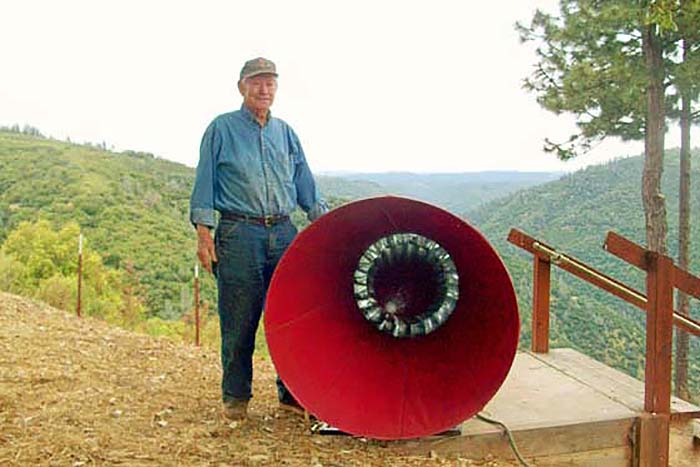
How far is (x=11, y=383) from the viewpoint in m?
4.41

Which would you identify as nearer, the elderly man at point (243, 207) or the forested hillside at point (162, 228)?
the elderly man at point (243, 207)

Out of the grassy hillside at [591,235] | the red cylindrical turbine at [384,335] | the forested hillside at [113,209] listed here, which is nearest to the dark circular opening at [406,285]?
the red cylindrical turbine at [384,335]

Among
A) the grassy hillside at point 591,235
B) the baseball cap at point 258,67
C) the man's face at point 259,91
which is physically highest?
the baseball cap at point 258,67

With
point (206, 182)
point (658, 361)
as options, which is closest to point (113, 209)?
point (206, 182)

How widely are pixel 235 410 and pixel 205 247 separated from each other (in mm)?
804

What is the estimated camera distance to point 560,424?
12.1 feet

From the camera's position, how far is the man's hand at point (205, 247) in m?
3.59

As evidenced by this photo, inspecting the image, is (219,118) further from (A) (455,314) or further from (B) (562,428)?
(B) (562,428)

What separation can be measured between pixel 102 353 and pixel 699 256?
70.0ft

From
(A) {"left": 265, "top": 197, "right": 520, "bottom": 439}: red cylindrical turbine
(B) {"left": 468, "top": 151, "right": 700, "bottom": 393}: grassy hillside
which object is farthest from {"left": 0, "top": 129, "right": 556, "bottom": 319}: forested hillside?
(A) {"left": 265, "top": 197, "right": 520, "bottom": 439}: red cylindrical turbine

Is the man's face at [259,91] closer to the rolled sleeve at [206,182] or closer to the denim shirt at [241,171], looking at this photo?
the denim shirt at [241,171]

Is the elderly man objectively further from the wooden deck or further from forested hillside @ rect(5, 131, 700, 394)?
forested hillside @ rect(5, 131, 700, 394)

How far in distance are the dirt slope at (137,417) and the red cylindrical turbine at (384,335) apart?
21 centimetres

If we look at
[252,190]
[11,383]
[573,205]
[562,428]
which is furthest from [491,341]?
[573,205]
